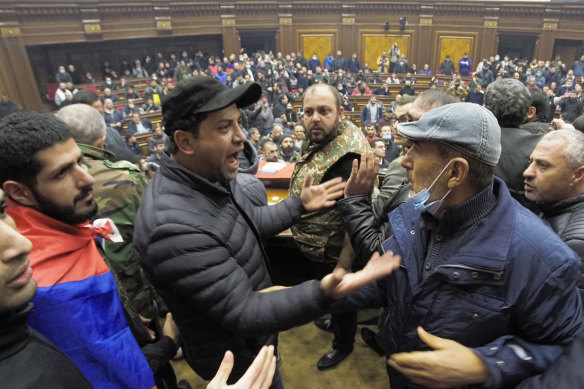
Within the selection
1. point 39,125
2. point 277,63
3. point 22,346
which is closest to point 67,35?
point 277,63

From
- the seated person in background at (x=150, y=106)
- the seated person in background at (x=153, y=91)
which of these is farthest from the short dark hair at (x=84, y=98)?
the seated person in background at (x=153, y=91)

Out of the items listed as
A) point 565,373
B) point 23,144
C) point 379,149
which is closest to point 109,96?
point 379,149

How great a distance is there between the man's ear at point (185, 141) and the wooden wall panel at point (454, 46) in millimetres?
A: 17244

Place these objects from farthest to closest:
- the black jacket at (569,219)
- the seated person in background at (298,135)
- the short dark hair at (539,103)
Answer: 1. the seated person in background at (298,135)
2. the short dark hair at (539,103)
3. the black jacket at (569,219)

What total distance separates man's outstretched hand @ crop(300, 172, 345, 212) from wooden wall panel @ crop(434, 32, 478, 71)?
16664mm

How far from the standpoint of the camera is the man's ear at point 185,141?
1.46 m

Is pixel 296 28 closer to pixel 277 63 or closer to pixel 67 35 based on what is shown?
pixel 277 63

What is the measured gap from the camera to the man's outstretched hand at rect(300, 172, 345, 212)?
189 cm

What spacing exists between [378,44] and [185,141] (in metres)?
17.0

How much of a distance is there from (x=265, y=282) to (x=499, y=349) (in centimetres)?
95

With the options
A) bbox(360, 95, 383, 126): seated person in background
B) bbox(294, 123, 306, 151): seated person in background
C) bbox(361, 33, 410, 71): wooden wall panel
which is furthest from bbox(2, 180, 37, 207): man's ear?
bbox(361, 33, 410, 71): wooden wall panel

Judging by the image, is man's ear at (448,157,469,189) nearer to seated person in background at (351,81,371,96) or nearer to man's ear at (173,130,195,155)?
man's ear at (173,130,195,155)

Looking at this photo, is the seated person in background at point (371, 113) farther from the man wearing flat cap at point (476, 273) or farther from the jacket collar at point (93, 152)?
the man wearing flat cap at point (476, 273)

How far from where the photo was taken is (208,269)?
127cm
